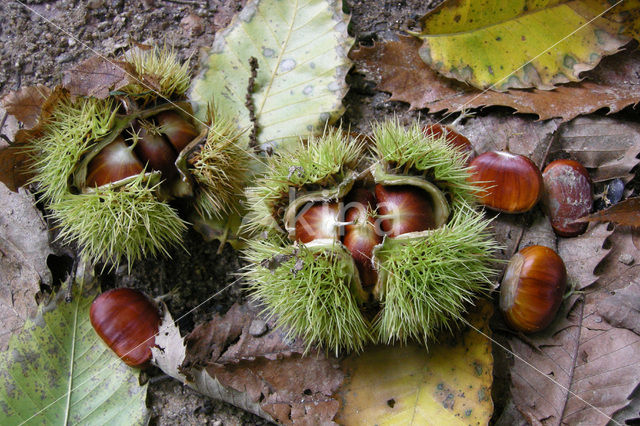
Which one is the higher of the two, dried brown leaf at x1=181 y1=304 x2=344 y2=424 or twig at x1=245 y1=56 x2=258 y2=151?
twig at x1=245 y1=56 x2=258 y2=151

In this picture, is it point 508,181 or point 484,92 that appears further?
point 484,92

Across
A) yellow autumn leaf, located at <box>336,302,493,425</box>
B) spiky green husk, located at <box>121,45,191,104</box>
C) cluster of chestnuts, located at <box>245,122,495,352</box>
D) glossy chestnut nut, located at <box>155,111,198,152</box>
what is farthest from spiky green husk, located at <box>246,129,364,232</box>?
yellow autumn leaf, located at <box>336,302,493,425</box>

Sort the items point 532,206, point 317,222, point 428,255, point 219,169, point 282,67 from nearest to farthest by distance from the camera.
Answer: point 428,255 < point 317,222 < point 219,169 < point 532,206 < point 282,67

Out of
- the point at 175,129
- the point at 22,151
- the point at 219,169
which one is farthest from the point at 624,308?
the point at 22,151

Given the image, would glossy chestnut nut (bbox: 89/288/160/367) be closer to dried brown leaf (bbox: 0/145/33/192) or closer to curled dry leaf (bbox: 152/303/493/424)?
curled dry leaf (bbox: 152/303/493/424)

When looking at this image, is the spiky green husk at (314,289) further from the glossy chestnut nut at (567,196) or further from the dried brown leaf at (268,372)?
the glossy chestnut nut at (567,196)

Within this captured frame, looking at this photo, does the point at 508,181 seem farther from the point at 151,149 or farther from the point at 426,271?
the point at 151,149
